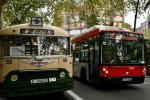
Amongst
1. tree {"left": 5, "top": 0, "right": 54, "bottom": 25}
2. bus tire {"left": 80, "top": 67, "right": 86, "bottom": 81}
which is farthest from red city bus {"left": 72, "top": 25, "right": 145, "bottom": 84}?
tree {"left": 5, "top": 0, "right": 54, "bottom": 25}

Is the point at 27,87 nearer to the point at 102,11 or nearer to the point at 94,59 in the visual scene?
the point at 94,59

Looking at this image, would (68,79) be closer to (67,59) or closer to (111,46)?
(67,59)

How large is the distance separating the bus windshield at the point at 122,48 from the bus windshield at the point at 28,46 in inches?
134

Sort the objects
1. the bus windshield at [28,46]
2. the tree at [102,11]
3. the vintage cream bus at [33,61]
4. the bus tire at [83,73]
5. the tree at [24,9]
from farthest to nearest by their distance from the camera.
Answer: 1. the tree at [24,9]
2. the tree at [102,11]
3. the bus tire at [83,73]
4. the bus windshield at [28,46]
5. the vintage cream bus at [33,61]

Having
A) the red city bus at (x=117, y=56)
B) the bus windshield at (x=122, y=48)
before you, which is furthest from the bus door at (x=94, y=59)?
the bus windshield at (x=122, y=48)

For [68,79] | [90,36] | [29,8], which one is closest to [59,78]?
[68,79]

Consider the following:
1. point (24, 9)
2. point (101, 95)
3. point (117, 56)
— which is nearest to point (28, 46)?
point (101, 95)

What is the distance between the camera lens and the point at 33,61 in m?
12.0

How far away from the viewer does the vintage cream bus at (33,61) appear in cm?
1171

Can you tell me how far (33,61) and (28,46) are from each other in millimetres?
547

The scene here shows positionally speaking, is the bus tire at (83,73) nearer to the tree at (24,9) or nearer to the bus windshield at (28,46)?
the bus windshield at (28,46)

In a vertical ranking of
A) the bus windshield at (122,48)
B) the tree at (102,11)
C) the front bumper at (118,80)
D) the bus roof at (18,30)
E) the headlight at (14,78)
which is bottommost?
the front bumper at (118,80)

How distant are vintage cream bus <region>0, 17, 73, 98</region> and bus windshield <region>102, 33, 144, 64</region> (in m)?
3.10

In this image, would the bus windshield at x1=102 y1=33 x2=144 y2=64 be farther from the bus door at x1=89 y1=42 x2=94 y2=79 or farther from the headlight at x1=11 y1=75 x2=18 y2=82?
the headlight at x1=11 y1=75 x2=18 y2=82
